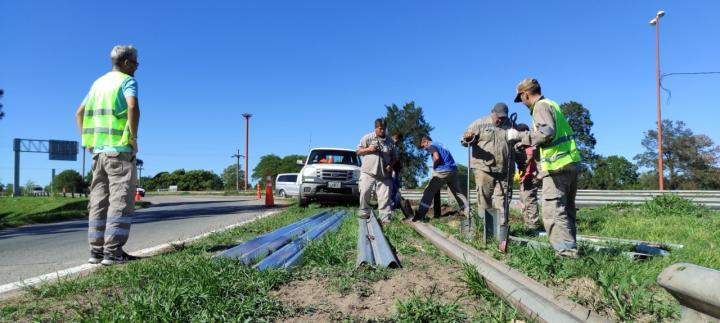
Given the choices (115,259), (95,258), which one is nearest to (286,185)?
(95,258)

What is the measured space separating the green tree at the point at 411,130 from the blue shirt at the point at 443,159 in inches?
1515

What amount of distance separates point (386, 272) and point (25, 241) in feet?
20.9

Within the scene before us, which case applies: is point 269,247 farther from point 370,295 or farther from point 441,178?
point 441,178

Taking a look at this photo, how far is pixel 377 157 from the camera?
7988 millimetres

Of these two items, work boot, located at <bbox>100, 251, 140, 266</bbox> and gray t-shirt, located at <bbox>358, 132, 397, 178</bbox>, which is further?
gray t-shirt, located at <bbox>358, 132, 397, 178</bbox>

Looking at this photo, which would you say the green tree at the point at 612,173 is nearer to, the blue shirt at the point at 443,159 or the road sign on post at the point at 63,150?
the blue shirt at the point at 443,159

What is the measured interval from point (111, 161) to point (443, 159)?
503 cm

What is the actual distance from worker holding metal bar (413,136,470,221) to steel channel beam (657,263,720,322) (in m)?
5.85

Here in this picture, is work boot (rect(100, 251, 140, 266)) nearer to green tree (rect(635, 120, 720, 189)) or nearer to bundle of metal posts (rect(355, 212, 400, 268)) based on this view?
bundle of metal posts (rect(355, 212, 400, 268))

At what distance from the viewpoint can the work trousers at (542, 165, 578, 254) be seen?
404 centimetres

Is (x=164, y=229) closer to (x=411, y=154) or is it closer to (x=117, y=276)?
(x=117, y=276)

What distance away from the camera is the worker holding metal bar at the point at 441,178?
25.0 ft

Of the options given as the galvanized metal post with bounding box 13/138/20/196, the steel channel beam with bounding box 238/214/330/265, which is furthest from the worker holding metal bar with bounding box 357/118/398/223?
the galvanized metal post with bounding box 13/138/20/196

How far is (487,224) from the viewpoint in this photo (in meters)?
4.75
